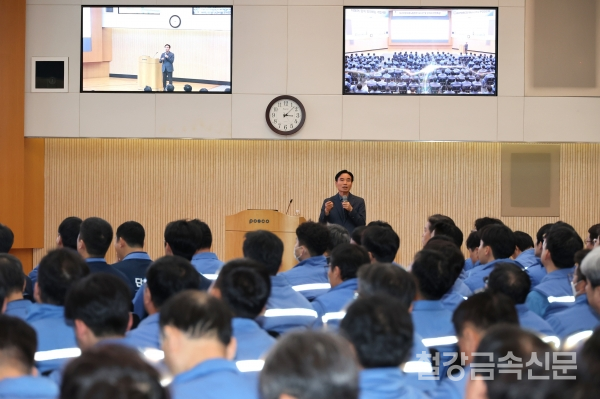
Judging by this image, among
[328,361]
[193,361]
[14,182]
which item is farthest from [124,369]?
[14,182]

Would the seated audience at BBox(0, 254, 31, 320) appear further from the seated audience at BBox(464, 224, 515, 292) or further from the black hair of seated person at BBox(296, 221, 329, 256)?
the seated audience at BBox(464, 224, 515, 292)

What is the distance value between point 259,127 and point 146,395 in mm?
8134

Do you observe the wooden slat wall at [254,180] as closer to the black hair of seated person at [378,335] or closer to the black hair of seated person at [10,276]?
the black hair of seated person at [10,276]

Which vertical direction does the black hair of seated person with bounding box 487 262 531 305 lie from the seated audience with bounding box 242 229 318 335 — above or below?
above

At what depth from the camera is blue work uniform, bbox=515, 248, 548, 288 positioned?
16.0ft

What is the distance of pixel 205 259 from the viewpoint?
16.1ft

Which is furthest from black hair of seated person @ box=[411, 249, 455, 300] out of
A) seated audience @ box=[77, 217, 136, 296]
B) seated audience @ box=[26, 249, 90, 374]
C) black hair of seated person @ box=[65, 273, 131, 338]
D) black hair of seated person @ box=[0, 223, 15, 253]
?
black hair of seated person @ box=[0, 223, 15, 253]

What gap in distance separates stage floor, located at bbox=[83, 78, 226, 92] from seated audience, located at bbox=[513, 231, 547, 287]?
4.74 meters

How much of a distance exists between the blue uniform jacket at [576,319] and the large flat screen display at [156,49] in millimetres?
6540

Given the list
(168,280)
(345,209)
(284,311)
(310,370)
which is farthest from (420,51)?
(310,370)

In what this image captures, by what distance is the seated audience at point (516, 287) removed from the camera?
3303 millimetres

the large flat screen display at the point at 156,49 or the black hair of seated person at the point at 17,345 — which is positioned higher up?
the large flat screen display at the point at 156,49

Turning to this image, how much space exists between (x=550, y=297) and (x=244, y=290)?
2.05 m

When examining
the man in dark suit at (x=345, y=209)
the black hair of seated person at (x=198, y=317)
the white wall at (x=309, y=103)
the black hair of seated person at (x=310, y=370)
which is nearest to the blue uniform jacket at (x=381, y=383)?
the black hair of seated person at (x=198, y=317)
